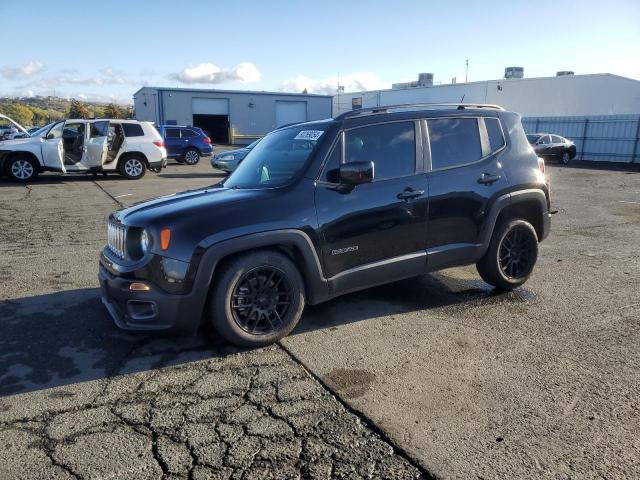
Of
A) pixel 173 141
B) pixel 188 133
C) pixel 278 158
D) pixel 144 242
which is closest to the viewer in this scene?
pixel 144 242

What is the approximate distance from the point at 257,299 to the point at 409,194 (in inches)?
63.7

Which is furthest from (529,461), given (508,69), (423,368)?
(508,69)

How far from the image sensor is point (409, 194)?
434cm

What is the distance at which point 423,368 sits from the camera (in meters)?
3.59

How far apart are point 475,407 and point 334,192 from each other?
1.94 m

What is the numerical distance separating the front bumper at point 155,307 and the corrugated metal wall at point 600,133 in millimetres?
28870

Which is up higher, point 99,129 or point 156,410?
point 99,129

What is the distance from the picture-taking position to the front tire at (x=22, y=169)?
1446 centimetres

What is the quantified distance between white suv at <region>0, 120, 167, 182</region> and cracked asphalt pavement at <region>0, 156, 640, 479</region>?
403 inches

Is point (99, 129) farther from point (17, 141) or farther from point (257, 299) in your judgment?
point (257, 299)

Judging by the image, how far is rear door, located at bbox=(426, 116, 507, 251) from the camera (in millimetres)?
4566

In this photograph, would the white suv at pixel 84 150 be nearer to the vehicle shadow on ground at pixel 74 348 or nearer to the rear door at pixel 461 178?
the vehicle shadow on ground at pixel 74 348

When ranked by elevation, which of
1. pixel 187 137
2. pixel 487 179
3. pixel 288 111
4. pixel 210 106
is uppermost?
pixel 210 106

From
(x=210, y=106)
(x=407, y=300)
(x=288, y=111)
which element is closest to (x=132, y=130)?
(x=407, y=300)
